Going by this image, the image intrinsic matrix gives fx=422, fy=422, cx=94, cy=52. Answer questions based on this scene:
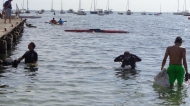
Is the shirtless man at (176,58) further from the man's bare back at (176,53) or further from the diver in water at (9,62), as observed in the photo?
the diver in water at (9,62)

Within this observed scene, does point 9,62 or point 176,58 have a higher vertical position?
point 176,58

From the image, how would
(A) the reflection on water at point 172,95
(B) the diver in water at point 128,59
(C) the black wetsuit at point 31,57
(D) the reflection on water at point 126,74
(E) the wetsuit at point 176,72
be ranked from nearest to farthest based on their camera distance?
(A) the reflection on water at point 172,95, (E) the wetsuit at point 176,72, (D) the reflection on water at point 126,74, (B) the diver in water at point 128,59, (C) the black wetsuit at point 31,57

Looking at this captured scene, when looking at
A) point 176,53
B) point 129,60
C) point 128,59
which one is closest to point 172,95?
point 176,53

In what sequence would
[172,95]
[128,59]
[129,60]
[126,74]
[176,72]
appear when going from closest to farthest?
[176,72]
[172,95]
[126,74]
[128,59]
[129,60]

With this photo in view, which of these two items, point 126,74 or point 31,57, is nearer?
point 126,74

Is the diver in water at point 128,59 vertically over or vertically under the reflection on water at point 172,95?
over

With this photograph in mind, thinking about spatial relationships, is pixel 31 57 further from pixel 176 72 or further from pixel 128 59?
pixel 176 72

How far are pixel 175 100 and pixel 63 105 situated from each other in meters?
3.37

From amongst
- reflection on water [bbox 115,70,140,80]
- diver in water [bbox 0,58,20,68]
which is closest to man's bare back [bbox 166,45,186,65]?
reflection on water [bbox 115,70,140,80]

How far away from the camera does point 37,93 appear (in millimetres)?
12648

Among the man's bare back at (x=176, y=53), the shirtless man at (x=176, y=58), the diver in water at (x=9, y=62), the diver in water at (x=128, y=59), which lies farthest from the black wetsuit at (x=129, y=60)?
the man's bare back at (x=176, y=53)

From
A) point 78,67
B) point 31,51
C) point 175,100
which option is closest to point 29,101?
point 175,100

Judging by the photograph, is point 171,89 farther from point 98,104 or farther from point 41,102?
point 41,102

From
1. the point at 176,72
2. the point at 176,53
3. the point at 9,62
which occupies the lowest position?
the point at 9,62
